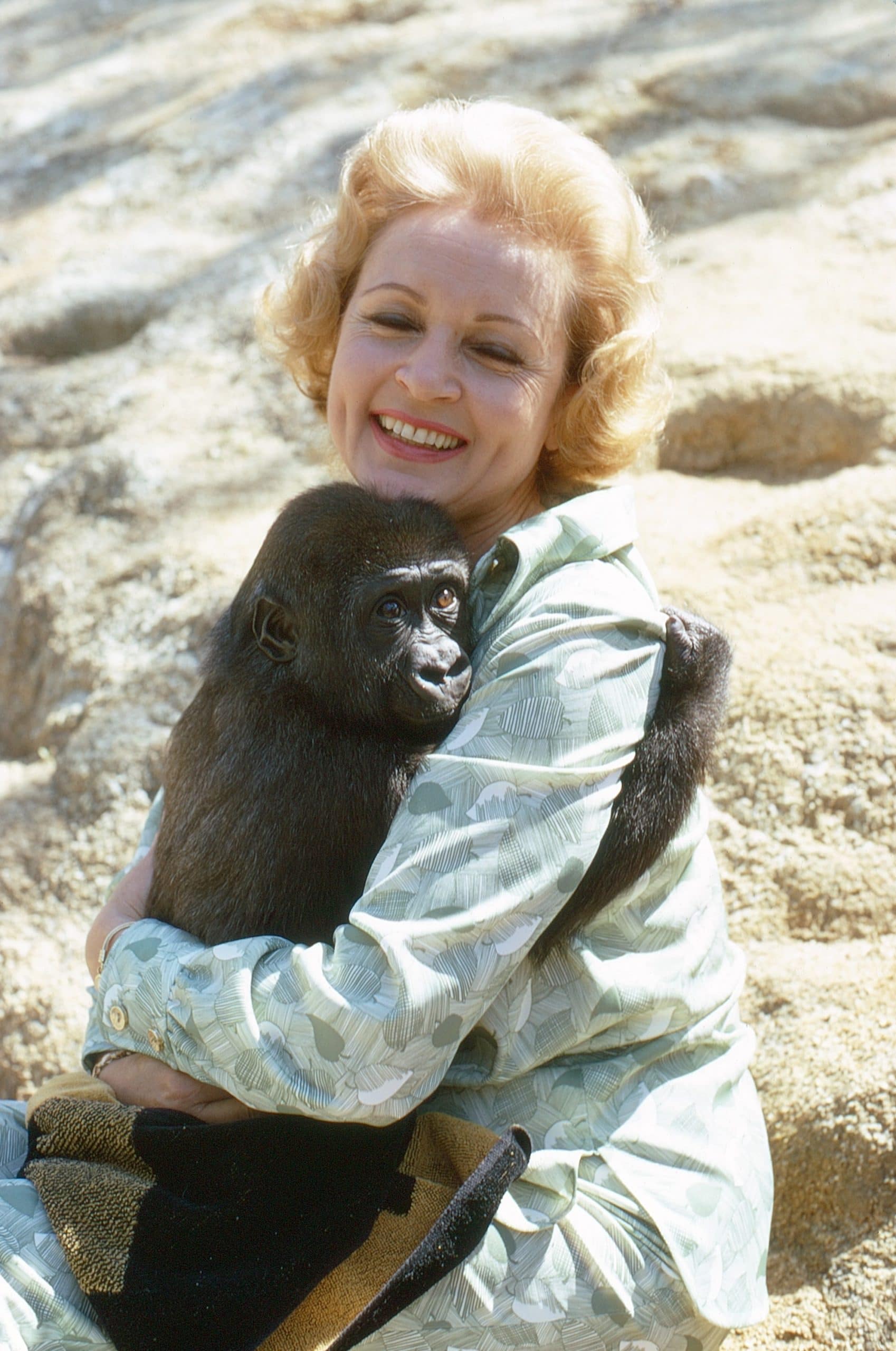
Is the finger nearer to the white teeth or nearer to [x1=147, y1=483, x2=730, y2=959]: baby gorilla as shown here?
[x1=147, y1=483, x2=730, y2=959]: baby gorilla

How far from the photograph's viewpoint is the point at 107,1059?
7.63 ft

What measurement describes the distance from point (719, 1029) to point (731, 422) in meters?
2.94

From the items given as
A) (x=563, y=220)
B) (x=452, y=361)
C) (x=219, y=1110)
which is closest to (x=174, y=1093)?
(x=219, y=1110)

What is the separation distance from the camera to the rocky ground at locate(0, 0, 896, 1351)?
10.6ft

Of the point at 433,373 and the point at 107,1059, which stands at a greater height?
the point at 433,373

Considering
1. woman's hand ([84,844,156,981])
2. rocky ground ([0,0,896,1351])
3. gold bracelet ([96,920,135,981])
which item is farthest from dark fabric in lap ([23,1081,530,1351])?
rocky ground ([0,0,896,1351])

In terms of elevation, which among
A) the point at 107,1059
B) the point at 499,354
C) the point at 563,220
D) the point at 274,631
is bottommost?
the point at 107,1059

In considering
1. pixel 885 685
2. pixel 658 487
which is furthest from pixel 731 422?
pixel 885 685

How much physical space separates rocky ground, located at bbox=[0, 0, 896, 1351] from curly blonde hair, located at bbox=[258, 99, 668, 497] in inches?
46.0

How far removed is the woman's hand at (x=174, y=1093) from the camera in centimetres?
212

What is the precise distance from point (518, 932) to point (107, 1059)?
0.88m

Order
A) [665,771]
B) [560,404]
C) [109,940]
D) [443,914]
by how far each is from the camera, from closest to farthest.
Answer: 1. [443,914]
2. [665,771]
3. [109,940]
4. [560,404]

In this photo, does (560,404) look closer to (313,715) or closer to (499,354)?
(499,354)

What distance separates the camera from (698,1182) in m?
2.06
